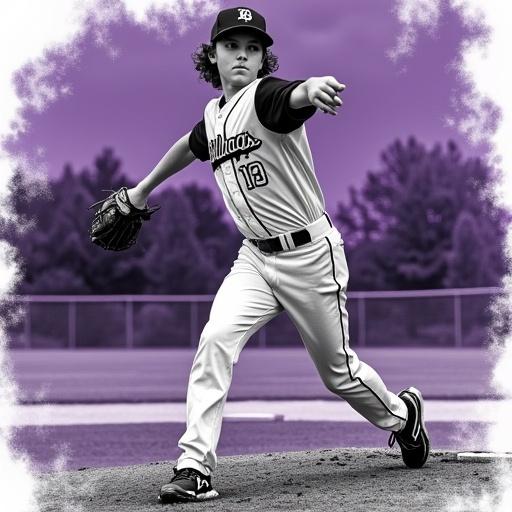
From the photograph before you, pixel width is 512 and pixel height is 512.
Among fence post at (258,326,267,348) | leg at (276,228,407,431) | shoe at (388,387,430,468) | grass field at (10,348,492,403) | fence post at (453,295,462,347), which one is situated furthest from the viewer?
fence post at (258,326,267,348)

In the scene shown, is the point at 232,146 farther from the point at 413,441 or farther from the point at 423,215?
the point at 423,215

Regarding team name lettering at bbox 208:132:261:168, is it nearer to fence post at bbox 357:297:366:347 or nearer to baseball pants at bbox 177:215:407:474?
baseball pants at bbox 177:215:407:474

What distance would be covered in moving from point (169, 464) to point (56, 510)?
137 cm

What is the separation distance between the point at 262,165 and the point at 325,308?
2.32ft

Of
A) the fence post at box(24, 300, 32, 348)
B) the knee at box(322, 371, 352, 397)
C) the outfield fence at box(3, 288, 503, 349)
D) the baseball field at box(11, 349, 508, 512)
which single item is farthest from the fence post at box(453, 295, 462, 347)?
the knee at box(322, 371, 352, 397)

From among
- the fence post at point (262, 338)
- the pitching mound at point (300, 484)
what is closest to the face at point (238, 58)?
the pitching mound at point (300, 484)

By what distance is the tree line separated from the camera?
146 ft

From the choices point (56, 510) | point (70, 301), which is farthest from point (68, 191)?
point (56, 510)

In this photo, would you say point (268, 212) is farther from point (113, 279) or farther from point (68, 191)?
point (68, 191)

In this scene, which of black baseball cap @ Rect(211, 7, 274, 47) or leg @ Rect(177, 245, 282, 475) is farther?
black baseball cap @ Rect(211, 7, 274, 47)

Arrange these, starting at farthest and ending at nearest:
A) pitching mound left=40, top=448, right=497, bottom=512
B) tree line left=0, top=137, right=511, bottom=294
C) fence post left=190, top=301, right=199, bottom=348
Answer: tree line left=0, top=137, right=511, bottom=294
fence post left=190, top=301, right=199, bottom=348
pitching mound left=40, top=448, right=497, bottom=512

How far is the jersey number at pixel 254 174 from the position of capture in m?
4.17

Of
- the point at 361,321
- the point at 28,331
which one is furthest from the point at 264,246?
the point at 28,331

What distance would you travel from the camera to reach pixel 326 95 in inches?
137
